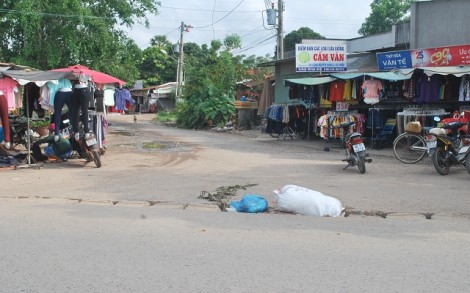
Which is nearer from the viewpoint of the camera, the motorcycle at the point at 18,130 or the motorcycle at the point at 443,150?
the motorcycle at the point at 443,150

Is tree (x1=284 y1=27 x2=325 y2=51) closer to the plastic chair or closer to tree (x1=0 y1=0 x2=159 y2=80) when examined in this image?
tree (x1=0 y1=0 x2=159 y2=80)

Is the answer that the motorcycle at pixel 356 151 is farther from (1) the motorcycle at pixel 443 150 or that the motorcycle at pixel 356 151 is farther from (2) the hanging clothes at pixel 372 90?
(2) the hanging clothes at pixel 372 90

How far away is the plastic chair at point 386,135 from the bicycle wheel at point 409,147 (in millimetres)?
2882

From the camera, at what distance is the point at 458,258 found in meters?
5.13

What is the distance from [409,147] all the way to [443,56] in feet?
17.1

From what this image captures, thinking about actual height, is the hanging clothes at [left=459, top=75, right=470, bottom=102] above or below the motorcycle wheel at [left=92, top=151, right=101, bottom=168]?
Answer: above

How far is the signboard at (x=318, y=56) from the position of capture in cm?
1958

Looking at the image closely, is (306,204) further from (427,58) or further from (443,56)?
(427,58)

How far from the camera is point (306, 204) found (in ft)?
24.0

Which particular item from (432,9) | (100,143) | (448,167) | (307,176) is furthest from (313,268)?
(432,9)

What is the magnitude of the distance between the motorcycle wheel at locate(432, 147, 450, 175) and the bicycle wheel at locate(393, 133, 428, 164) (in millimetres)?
1369

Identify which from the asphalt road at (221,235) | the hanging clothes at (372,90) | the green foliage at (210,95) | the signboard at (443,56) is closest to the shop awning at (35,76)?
the asphalt road at (221,235)

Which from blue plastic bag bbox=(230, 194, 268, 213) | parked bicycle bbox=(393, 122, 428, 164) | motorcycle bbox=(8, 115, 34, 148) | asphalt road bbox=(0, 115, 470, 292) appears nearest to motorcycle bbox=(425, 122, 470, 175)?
asphalt road bbox=(0, 115, 470, 292)

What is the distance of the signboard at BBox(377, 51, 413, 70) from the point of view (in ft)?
56.4
